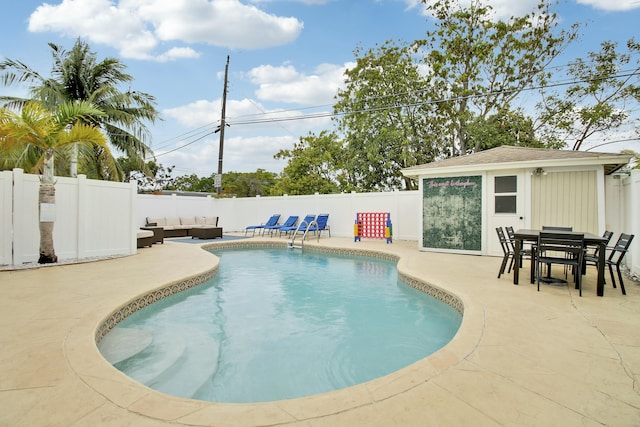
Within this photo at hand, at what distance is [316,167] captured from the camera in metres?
20.2

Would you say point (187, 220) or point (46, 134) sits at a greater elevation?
point (46, 134)

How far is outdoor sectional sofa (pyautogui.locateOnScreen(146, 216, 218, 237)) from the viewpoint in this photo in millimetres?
13559

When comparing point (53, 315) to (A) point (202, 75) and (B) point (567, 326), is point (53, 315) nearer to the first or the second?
(B) point (567, 326)

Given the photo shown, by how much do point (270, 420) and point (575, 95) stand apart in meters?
19.7

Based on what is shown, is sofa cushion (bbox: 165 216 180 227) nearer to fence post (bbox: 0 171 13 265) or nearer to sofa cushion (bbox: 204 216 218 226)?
sofa cushion (bbox: 204 216 218 226)

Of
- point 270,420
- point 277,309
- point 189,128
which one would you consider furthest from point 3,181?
point 189,128

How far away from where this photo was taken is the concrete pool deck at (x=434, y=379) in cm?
186

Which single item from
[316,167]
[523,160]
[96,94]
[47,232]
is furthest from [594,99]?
[47,232]

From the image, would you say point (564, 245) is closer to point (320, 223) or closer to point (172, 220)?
point (320, 223)

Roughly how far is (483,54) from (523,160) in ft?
33.8

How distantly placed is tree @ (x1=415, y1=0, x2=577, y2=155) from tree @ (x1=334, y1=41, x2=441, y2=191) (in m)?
1.15

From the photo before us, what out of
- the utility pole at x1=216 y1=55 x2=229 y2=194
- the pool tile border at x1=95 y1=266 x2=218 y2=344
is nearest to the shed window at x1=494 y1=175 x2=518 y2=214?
the pool tile border at x1=95 y1=266 x2=218 y2=344

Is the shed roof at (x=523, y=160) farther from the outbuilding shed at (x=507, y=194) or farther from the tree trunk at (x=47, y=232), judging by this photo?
the tree trunk at (x=47, y=232)

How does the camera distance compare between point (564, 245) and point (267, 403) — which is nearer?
point (267, 403)
